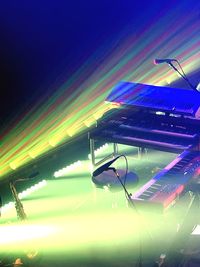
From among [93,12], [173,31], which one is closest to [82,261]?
[93,12]

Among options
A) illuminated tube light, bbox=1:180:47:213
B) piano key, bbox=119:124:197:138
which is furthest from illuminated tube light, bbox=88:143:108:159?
piano key, bbox=119:124:197:138

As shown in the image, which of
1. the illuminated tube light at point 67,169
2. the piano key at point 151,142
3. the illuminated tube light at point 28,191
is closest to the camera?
the piano key at point 151,142

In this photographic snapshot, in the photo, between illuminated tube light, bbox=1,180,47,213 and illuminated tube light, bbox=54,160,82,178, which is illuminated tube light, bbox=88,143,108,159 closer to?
illuminated tube light, bbox=54,160,82,178

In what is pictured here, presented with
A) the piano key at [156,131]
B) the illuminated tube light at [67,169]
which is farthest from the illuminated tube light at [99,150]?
the piano key at [156,131]

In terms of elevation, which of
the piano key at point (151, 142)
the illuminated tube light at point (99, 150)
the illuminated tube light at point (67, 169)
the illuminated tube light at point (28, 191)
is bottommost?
the illuminated tube light at point (28, 191)

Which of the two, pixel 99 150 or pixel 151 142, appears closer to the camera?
pixel 151 142

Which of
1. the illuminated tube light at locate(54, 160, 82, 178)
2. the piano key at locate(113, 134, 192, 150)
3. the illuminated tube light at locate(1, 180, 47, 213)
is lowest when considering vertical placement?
the illuminated tube light at locate(1, 180, 47, 213)

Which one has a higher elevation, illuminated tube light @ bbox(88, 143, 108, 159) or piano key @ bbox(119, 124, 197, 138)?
piano key @ bbox(119, 124, 197, 138)

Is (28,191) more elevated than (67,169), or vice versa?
(67,169)

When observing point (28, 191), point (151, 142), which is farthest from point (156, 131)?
point (28, 191)

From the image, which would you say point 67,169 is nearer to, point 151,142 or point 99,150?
point 99,150

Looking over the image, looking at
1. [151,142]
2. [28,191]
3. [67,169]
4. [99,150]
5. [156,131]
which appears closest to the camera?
[151,142]

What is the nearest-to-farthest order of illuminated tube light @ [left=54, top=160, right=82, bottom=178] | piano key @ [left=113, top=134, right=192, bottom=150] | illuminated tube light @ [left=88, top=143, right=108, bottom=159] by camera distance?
piano key @ [left=113, top=134, right=192, bottom=150], illuminated tube light @ [left=54, top=160, right=82, bottom=178], illuminated tube light @ [left=88, top=143, right=108, bottom=159]

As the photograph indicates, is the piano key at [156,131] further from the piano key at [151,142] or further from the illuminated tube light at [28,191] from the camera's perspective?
the illuminated tube light at [28,191]
